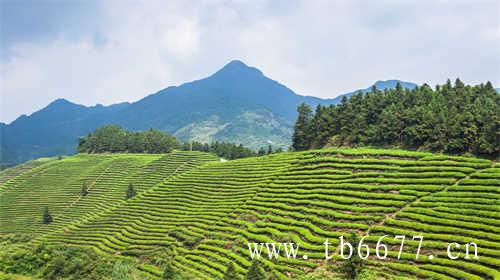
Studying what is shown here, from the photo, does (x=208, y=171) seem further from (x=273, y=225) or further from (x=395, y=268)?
(x=395, y=268)

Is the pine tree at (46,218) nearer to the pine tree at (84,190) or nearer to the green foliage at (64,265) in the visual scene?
the pine tree at (84,190)

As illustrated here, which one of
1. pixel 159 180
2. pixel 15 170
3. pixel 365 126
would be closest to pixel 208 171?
pixel 159 180

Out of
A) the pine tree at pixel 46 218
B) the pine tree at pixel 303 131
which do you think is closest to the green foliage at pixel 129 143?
the pine tree at pixel 46 218

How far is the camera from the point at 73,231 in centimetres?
6066

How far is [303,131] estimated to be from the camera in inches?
2963

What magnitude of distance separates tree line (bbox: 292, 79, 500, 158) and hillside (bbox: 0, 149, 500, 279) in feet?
15.7

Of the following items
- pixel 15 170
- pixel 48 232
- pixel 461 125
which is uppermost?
pixel 461 125

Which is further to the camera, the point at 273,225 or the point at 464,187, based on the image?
the point at 273,225

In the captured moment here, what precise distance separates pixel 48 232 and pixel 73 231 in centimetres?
763

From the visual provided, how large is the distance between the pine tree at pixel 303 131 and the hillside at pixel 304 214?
533 inches

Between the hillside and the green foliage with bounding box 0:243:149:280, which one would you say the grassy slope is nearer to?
the hillside

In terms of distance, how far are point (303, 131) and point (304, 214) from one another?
3644 centimetres

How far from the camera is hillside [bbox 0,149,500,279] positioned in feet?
96.0

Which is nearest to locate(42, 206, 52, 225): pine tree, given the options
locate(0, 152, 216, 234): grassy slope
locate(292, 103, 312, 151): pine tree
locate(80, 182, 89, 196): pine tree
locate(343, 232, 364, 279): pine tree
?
locate(0, 152, 216, 234): grassy slope
